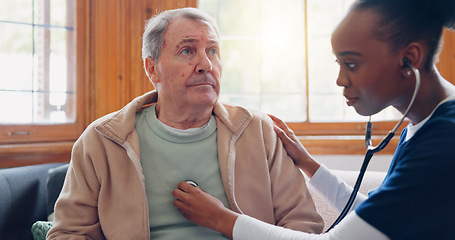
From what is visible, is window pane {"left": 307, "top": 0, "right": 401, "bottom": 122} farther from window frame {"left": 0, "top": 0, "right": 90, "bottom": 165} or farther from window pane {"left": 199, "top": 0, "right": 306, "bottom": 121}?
window frame {"left": 0, "top": 0, "right": 90, "bottom": 165}

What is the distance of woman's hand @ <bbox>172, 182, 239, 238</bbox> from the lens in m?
1.14

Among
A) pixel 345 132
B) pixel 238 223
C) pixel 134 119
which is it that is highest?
pixel 134 119

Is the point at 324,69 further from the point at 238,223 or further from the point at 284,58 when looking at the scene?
the point at 238,223

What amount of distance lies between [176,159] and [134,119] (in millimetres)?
207

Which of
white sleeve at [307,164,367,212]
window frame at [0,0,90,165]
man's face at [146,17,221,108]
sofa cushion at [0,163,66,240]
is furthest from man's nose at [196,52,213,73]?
window frame at [0,0,90,165]

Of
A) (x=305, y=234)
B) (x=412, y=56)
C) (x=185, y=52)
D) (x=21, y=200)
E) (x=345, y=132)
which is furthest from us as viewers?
(x=345, y=132)

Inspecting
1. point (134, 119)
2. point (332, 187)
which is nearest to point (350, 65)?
point (332, 187)

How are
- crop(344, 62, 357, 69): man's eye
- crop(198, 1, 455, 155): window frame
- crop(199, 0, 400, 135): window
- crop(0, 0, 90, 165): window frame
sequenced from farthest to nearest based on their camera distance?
crop(199, 0, 400, 135): window → crop(198, 1, 455, 155): window frame → crop(0, 0, 90, 165): window frame → crop(344, 62, 357, 69): man's eye

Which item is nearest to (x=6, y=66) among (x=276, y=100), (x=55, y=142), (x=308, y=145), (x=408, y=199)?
(x=55, y=142)

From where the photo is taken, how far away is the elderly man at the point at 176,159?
1.33 metres

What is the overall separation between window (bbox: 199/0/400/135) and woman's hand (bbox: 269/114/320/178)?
3.35ft

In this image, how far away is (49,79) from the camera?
2260 millimetres

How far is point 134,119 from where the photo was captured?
4.70 feet

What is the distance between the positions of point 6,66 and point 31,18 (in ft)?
0.96
